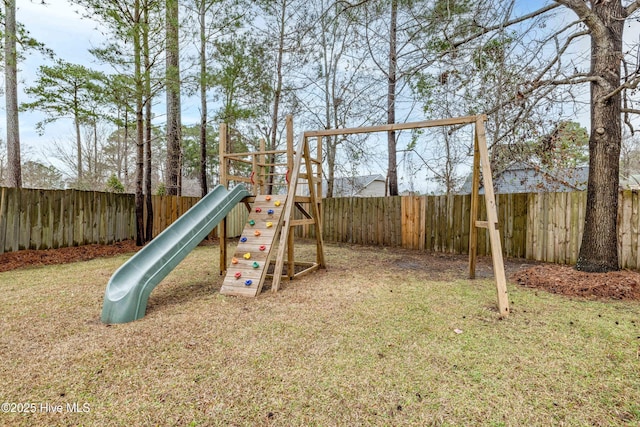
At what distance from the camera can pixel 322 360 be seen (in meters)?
2.24

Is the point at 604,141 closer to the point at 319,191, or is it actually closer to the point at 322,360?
the point at 319,191

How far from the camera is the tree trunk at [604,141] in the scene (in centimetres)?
420

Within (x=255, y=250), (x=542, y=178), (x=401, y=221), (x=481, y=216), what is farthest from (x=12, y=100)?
(x=542, y=178)

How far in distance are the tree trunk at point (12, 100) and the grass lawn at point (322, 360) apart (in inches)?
206

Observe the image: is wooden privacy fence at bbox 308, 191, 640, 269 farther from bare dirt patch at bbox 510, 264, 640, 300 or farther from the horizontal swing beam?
the horizontal swing beam

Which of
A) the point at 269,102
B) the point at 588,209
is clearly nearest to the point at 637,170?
the point at 588,209

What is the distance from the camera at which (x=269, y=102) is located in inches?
456

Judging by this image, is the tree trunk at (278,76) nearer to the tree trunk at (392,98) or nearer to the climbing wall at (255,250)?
→ the tree trunk at (392,98)

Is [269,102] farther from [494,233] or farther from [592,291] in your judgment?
[592,291]

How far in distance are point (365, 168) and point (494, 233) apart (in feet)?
29.4

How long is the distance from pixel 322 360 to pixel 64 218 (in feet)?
22.9

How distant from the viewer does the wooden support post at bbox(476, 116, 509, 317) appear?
318cm

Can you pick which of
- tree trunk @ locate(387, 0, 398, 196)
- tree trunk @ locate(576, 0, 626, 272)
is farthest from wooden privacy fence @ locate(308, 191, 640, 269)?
tree trunk @ locate(387, 0, 398, 196)

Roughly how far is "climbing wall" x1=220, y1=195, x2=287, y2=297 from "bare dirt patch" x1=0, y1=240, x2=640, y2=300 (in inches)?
103
